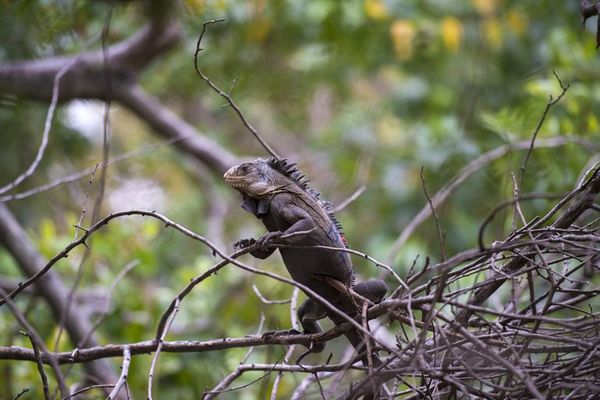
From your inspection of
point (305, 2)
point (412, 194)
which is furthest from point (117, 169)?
point (412, 194)

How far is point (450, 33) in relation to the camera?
26.0 ft

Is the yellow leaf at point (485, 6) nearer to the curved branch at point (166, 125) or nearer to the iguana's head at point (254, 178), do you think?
the curved branch at point (166, 125)

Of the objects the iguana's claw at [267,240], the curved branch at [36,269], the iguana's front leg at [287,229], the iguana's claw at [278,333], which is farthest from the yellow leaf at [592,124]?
the curved branch at [36,269]

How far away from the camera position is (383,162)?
326 inches

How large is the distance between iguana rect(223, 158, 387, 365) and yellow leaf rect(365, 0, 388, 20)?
4.75 meters

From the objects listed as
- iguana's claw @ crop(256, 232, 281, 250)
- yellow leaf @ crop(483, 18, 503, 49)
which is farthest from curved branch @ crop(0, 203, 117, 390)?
yellow leaf @ crop(483, 18, 503, 49)

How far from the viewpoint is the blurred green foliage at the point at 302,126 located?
232 inches

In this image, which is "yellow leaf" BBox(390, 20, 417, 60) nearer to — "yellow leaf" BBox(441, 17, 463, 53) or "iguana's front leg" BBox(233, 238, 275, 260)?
"yellow leaf" BBox(441, 17, 463, 53)

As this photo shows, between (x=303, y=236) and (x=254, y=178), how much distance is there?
→ 0.52 meters

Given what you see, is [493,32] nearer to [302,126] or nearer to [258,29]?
[258,29]

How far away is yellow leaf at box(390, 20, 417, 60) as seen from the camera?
7.94 metres

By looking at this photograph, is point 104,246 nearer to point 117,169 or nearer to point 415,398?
point 117,169

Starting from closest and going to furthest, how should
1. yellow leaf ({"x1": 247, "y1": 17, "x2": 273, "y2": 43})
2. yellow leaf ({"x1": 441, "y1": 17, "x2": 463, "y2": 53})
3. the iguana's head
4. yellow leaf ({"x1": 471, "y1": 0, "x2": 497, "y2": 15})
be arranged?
the iguana's head
yellow leaf ({"x1": 247, "y1": 17, "x2": 273, "y2": 43})
yellow leaf ({"x1": 441, "y1": 17, "x2": 463, "y2": 53})
yellow leaf ({"x1": 471, "y1": 0, "x2": 497, "y2": 15})

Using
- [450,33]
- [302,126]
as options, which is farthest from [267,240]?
[302,126]
